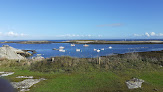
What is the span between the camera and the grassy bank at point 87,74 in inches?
509

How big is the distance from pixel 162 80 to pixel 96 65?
953 cm

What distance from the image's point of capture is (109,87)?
13.1 meters

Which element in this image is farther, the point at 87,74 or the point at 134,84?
the point at 87,74

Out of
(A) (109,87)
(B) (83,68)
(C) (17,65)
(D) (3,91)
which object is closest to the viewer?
(D) (3,91)

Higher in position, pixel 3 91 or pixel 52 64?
pixel 3 91

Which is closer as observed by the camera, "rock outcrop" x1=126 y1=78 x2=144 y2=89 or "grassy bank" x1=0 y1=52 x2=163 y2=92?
"grassy bank" x1=0 y1=52 x2=163 y2=92

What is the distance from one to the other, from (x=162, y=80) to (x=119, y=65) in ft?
23.5

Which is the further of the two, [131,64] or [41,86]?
[131,64]

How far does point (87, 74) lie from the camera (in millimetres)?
17828

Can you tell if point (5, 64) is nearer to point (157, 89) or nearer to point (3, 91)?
point (3, 91)

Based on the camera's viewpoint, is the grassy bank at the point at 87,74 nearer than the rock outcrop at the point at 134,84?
Yes

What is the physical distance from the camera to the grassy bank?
42.4 ft

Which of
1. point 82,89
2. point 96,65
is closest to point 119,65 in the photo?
point 96,65

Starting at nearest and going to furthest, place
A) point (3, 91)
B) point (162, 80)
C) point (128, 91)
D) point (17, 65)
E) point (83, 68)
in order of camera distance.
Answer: point (3, 91), point (128, 91), point (162, 80), point (83, 68), point (17, 65)
